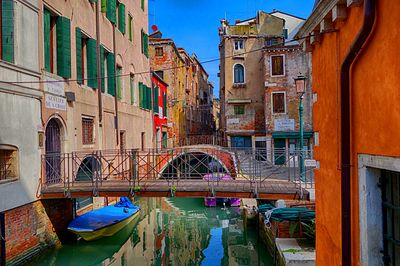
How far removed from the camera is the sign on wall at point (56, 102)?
10961 mm

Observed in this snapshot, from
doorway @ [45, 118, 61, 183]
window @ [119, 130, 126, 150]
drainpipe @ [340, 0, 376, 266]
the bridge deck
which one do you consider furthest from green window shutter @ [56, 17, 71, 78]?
drainpipe @ [340, 0, 376, 266]

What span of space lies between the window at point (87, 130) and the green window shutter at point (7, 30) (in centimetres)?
459

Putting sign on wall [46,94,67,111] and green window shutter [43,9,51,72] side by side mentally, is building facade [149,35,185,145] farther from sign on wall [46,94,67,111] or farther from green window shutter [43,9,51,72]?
green window shutter [43,9,51,72]

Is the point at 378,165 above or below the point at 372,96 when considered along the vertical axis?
below

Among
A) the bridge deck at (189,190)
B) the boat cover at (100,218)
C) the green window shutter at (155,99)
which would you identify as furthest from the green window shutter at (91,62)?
the green window shutter at (155,99)

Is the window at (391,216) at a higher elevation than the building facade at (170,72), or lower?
lower

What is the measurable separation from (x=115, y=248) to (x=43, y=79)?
5.48 metres

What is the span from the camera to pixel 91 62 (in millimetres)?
13992

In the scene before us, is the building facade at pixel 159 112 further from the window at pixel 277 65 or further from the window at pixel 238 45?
the window at pixel 277 65

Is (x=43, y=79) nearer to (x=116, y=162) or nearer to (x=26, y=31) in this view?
(x=26, y=31)

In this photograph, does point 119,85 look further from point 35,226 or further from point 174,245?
point 35,226

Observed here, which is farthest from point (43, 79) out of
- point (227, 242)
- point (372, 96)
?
point (372, 96)

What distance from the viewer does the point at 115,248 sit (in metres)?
12.3

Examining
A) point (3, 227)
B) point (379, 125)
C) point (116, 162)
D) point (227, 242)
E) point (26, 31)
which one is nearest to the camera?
point (379, 125)
